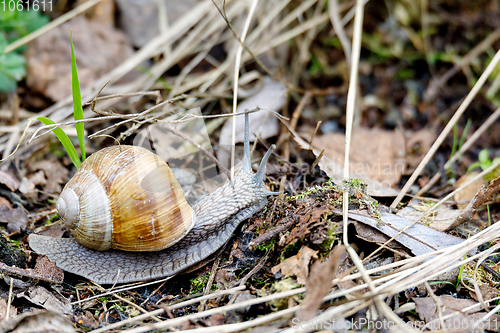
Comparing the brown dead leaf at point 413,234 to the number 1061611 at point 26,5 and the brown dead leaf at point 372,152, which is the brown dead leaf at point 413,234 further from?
the number 1061611 at point 26,5

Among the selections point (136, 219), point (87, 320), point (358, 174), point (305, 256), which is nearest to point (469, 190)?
point (358, 174)

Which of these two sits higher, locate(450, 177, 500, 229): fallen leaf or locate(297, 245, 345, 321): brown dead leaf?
locate(450, 177, 500, 229): fallen leaf

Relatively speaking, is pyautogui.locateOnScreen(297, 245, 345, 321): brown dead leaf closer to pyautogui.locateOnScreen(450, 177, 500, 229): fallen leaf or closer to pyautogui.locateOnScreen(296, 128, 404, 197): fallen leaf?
pyautogui.locateOnScreen(296, 128, 404, 197): fallen leaf

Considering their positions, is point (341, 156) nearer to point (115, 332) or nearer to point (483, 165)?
point (483, 165)

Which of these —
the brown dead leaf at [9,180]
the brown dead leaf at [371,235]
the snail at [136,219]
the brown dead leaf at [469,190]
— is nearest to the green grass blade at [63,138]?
the snail at [136,219]

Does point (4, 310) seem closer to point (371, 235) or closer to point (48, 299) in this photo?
point (48, 299)

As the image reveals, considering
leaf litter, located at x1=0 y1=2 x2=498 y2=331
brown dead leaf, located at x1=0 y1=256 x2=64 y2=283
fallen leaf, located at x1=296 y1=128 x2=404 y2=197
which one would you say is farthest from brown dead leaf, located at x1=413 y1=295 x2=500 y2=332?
brown dead leaf, located at x1=0 y1=256 x2=64 y2=283
